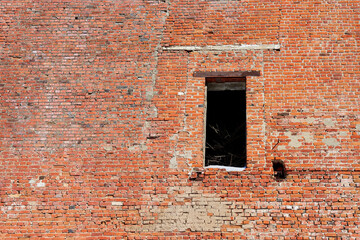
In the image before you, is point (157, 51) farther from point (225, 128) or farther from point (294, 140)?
point (294, 140)

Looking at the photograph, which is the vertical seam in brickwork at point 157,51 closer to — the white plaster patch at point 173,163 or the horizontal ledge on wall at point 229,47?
the horizontal ledge on wall at point 229,47

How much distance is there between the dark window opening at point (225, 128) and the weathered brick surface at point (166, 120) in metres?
1.10

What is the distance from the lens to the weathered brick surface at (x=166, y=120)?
20.0ft

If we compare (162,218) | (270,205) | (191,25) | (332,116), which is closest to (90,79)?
(191,25)

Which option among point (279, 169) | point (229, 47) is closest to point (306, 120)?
point (279, 169)

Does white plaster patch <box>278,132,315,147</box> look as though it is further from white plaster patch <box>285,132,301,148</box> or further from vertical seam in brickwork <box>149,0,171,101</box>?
vertical seam in brickwork <box>149,0,171,101</box>

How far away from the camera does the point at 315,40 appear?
695 cm

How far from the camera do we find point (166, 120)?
262 inches

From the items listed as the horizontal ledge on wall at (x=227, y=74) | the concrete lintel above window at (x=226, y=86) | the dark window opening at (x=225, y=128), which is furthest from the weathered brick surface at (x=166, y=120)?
the dark window opening at (x=225, y=128)

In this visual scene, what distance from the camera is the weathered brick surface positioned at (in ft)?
20.0

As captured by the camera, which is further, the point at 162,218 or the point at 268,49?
the point at 268,49

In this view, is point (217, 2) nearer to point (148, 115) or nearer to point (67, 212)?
point (148, 115)

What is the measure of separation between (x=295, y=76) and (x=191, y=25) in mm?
2194

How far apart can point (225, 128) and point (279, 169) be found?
1.99 metres
